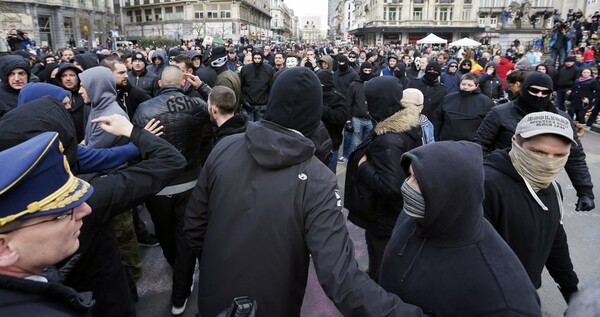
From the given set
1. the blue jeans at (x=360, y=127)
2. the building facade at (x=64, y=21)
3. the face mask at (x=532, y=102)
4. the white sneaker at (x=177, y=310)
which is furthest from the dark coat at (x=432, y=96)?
the building facade at (x=64, y=21)

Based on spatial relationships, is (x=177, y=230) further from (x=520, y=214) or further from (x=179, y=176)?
(x=520, y=214)

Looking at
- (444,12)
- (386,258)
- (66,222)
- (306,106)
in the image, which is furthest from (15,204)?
(444,12)

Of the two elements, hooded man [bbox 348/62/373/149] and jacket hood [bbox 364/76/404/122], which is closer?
jacket hood [bbox 364/76/404/122]

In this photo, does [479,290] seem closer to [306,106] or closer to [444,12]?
[306,106]

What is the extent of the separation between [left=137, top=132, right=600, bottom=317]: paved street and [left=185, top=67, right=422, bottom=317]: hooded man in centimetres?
167

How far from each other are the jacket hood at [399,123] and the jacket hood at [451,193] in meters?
1.40

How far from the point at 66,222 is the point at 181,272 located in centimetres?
224

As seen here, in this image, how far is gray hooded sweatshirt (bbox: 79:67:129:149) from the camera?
3090 mm

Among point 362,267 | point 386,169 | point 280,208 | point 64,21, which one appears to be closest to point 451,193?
point 280,208

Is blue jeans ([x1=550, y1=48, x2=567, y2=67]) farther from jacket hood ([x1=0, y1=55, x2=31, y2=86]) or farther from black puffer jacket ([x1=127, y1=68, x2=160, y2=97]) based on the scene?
jacket hood ([x1=0, y1=55, x2=31, y2=86])

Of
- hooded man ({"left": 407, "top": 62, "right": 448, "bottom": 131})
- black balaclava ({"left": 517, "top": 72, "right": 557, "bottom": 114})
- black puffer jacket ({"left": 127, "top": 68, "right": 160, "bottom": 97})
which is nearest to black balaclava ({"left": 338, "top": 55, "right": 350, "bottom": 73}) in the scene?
hooded man ({"left": 407, "top": 62, "right": 448, "bottom": 131})

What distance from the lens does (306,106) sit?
2018 mm

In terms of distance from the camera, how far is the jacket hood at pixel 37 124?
1788 mm

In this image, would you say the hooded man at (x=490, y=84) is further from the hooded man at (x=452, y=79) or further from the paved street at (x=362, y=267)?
the paved street at (x=362, y=267)
